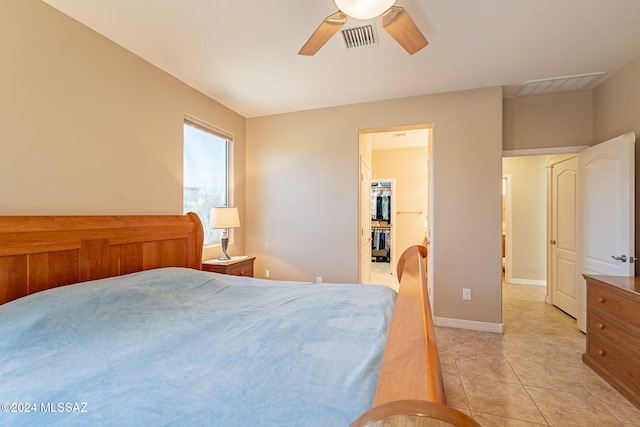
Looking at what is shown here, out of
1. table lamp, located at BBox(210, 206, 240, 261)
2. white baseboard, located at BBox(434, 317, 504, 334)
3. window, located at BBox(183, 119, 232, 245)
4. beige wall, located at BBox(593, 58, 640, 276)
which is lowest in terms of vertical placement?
white baseboard, located at BBox(434, 317, 504, 334)

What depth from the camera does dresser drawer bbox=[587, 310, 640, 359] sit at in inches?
71.2

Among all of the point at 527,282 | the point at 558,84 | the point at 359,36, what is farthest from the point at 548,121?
the point at 527,282

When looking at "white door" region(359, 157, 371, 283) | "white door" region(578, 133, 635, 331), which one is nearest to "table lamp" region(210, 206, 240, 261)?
"white door" region(359, 157, 371, 283)

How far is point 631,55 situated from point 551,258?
8.25ft

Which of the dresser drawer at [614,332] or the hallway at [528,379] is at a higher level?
the dresser drawer at [614,332]

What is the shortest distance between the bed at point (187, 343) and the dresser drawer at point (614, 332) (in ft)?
4.85

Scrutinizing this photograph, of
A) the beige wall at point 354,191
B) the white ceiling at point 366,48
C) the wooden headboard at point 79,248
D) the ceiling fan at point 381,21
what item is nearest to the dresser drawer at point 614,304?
the beige wall at point 354,191

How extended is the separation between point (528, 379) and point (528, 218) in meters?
3.58

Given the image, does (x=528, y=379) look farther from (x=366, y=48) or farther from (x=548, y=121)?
(x=366, y=48)

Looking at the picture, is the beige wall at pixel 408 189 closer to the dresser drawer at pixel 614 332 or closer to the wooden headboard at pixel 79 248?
the dresser drawer at pixel 614 332

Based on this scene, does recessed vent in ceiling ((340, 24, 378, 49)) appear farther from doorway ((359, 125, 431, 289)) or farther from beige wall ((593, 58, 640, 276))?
doorway ((359, 125, 431, 289))

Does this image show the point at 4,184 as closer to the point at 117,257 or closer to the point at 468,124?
the point at 117,257

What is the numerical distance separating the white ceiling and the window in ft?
1.68

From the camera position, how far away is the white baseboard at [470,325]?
2852 mm
